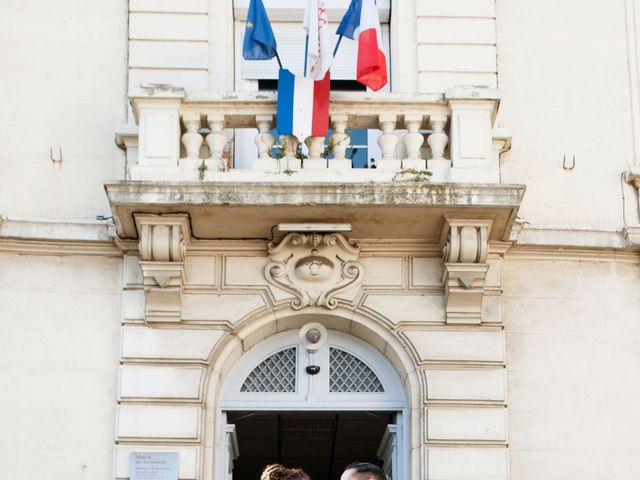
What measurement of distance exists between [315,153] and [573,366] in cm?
299

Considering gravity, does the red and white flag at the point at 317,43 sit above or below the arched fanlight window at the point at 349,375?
above

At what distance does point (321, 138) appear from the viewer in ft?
47.6

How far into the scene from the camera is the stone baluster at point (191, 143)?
14.3 metres

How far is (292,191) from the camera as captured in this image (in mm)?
14008

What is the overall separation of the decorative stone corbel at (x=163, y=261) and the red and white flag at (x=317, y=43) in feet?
5.69

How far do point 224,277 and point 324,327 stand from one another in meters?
1.04

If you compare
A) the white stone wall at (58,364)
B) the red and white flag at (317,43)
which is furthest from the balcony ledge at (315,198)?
the red and white flag at (317,43)

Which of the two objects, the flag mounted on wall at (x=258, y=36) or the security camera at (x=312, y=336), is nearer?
the flag mounted on wall at (x=258, y=36)

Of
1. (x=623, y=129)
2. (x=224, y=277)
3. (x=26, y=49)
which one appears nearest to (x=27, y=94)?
(x=26, y=49)

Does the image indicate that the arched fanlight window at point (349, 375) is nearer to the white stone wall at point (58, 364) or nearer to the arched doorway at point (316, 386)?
the arched doorway at point (316, 386)

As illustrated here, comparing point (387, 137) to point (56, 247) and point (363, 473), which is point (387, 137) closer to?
point (56, 247)

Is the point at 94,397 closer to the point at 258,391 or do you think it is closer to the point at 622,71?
the point at 258,391

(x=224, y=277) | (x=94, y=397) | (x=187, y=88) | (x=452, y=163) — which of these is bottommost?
(x=94, y=397)

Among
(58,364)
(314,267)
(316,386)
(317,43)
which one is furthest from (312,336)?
(317,43)
